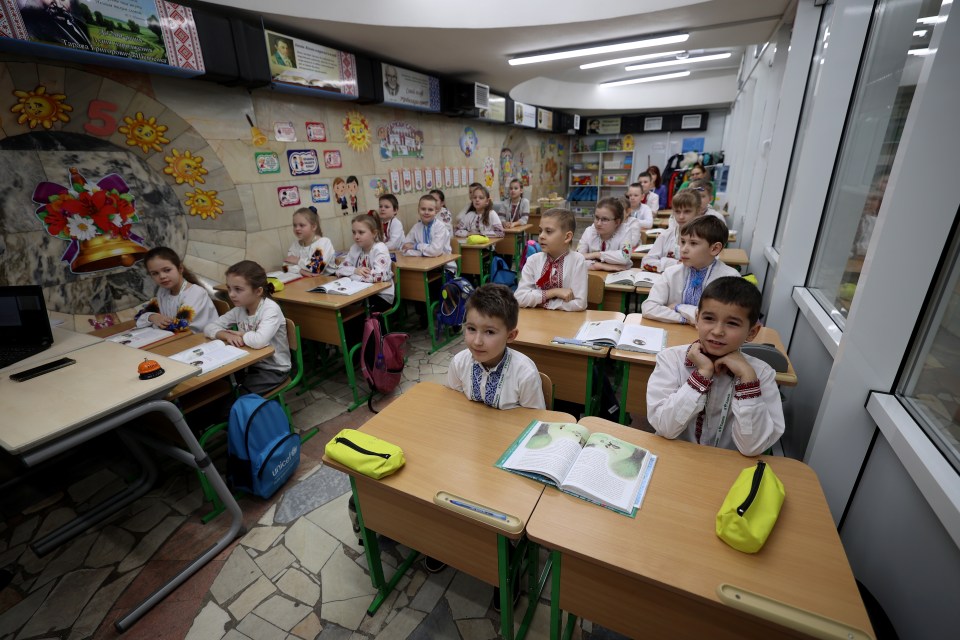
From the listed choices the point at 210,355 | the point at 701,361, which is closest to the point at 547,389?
the point at 701,361

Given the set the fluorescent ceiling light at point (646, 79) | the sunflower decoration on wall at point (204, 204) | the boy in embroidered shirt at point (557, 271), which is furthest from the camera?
the fluorescent ceiling light at point (646, 79)

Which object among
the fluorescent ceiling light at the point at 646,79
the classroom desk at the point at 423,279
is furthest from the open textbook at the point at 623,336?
the fluorescent ceiling light at the point at 646,79

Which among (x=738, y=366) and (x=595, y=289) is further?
(x=595, y=289)

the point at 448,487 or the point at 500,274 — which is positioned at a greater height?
the point at 448,487

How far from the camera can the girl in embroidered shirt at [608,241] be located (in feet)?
12.0

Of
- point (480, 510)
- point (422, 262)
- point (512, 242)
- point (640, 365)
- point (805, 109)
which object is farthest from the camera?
point (512, 242)

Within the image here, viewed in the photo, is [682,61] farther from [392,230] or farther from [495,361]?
[495,361]

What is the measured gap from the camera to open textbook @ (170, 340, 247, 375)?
2062 mm

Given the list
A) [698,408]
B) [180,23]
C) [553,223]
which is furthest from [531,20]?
[698,408]

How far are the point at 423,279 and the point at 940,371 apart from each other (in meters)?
3.24

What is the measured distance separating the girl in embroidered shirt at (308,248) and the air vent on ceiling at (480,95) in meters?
2.94

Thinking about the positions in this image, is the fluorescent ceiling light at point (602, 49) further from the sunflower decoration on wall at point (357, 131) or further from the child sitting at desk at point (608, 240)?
the sunflower decoration on wall at point (357, 131)

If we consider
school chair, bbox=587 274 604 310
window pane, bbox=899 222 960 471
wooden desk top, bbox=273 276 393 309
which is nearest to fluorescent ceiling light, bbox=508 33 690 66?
school chair, bbox=587 274 604 310

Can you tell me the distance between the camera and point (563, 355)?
2.20 m
